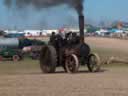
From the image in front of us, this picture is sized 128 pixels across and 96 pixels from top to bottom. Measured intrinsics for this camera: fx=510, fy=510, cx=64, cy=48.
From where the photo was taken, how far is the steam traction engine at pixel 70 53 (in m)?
23.4

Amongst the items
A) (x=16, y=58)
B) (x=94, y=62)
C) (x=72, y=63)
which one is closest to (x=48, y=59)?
(x=72, y=63)

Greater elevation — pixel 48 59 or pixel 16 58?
pixel 48 59

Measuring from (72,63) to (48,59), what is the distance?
154 cm

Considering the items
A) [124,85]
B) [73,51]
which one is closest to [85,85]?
[124,85]

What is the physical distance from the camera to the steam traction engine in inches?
920

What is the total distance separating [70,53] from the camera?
920 inches

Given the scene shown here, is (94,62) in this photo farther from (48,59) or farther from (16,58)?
(16,58)

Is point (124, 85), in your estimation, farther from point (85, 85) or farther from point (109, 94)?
point (109, 94)

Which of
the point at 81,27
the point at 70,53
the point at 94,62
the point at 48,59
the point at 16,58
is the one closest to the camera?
the point at 70,53

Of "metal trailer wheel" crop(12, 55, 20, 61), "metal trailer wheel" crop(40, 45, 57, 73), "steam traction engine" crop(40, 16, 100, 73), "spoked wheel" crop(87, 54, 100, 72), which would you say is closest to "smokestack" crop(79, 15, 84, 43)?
"steam traction engine" crop(40, 16, 100, 73)

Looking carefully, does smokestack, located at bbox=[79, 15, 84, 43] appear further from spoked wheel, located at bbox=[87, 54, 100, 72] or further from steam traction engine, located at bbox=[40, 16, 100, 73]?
spoked wheel, located at bbox=[87, 54, 100, 72]

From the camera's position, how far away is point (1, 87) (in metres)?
15.4

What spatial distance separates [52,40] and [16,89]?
990cm

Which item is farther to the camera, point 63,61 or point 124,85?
point 63,61
